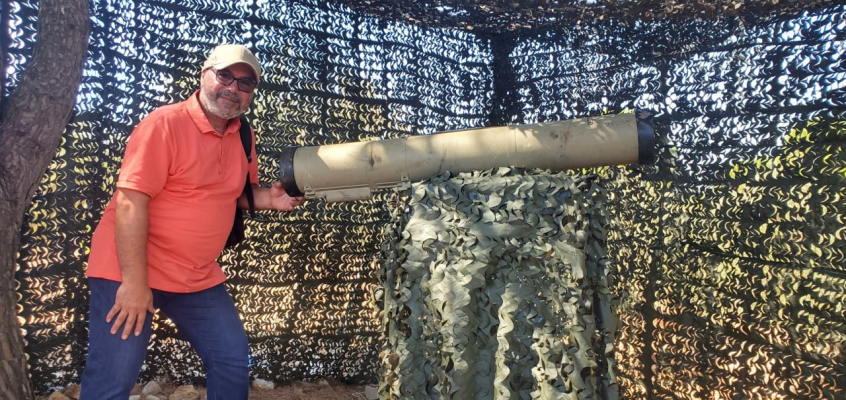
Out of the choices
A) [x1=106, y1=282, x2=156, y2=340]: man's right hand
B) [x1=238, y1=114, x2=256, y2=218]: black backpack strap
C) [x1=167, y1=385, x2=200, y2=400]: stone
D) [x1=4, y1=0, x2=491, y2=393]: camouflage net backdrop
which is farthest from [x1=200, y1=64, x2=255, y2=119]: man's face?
[x1=167, y1=385, x2=200, y2=400]: stone

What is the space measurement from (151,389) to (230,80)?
1.92 m

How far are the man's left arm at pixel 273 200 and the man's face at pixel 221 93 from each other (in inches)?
17.1

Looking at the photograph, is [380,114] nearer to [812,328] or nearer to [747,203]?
[747,203]

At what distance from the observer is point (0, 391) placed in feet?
7.89

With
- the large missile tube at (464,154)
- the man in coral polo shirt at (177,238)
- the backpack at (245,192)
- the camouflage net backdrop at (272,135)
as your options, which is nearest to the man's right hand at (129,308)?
the man in coral polo shirt at (177,238)

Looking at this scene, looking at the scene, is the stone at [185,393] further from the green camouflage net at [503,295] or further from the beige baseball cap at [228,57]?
the beige baseball cap at [228,57]

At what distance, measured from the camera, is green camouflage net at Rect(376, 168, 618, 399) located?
68.5 inches

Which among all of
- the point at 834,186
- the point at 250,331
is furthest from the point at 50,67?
the point at 834,186

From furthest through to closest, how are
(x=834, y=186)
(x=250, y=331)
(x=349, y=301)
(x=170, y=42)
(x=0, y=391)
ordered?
(x=349, y=301), (x=250, y=331), (x=170, y=42), (x=0, y=391), (x=834, y=186)

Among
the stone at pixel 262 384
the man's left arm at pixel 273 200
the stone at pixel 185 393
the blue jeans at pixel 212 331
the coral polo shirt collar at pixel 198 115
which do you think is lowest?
the stone at pixel 262 384

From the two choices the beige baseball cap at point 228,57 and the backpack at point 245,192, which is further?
the backpack at point 245,192

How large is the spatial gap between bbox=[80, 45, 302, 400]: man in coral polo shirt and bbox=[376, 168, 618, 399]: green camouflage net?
33.3 inches

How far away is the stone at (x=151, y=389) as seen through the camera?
9.92 ft

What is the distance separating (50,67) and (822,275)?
11.9ft
